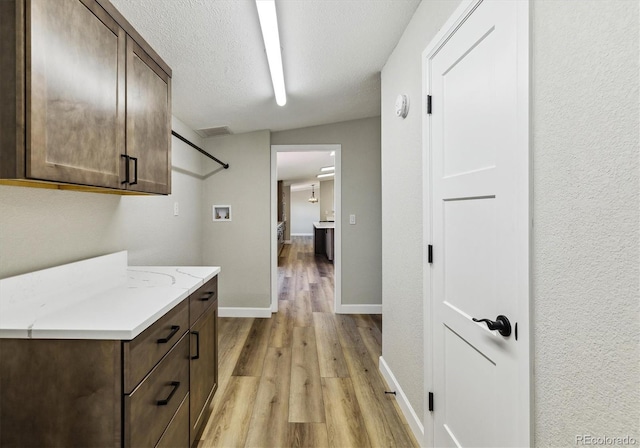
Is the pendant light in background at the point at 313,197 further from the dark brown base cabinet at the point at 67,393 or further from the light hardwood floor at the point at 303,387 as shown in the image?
the dark brown base cabinet at the point at 67,393

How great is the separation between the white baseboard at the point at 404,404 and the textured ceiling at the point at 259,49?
234cm

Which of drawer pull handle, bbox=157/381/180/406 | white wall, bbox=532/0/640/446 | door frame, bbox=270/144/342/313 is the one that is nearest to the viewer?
white wall, bbox=532/0/640/446

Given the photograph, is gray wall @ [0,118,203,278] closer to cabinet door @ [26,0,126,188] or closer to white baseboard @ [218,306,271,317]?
cabinet door @ [26,0,126,188]

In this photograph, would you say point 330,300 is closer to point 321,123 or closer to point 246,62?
point 321,123

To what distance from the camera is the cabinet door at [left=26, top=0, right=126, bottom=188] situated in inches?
36.1

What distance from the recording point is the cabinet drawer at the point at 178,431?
1.20m

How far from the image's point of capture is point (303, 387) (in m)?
2.16

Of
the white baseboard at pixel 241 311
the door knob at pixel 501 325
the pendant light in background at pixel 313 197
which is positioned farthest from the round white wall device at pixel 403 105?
the pendant light in background at pixel 313 197

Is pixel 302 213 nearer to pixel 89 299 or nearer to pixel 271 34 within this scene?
pixel 271 34

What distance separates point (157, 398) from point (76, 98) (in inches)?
45.7

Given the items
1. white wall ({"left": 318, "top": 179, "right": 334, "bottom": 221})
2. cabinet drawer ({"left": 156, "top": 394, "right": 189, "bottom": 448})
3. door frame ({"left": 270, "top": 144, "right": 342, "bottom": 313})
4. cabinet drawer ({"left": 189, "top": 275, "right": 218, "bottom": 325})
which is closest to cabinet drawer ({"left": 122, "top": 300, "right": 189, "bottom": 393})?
cabinet drawer ({"left": 189, "top": 275, "right": 218, "bottom": 325})

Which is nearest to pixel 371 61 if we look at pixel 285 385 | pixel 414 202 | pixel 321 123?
pixel 414 202

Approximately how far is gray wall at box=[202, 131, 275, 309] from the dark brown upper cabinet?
1.95m

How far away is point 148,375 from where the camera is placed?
1.07m
